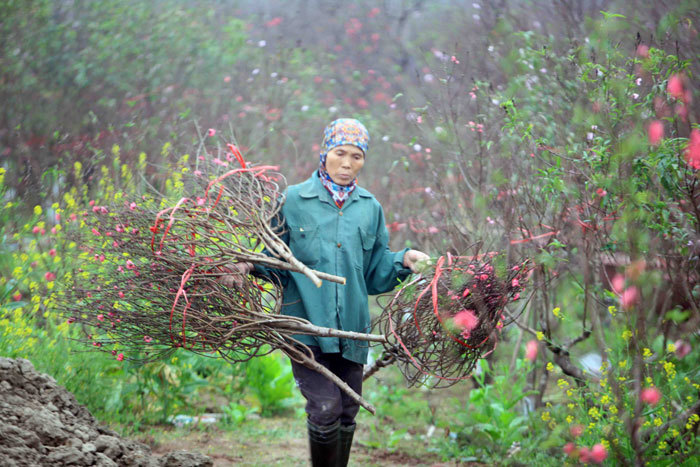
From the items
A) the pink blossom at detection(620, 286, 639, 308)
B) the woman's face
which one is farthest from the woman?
the pink blossom at detection(620, 286, 639, 308)

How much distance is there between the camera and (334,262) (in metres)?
3.37

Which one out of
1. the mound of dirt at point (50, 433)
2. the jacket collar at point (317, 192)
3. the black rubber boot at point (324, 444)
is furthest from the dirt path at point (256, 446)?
the jacket collar at point (317, 192)

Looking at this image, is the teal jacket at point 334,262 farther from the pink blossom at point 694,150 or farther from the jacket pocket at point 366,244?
the pink blossom at point 694,150

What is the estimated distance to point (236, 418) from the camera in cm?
496

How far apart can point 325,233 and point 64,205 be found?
8.97 ft

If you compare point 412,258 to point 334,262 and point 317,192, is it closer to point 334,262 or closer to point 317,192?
point 334,262

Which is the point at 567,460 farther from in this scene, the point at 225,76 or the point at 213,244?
the point at 225,76

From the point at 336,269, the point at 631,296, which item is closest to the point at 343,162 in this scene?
the point at 336,269

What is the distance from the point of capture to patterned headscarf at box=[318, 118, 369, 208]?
11.3 ft

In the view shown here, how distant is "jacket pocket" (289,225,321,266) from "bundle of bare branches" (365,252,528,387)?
0.46 m

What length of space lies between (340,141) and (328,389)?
1229 millimetres

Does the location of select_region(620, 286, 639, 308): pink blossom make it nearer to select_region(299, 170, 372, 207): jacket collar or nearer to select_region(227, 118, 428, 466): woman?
select_region(227, 118, 428, 466): woman

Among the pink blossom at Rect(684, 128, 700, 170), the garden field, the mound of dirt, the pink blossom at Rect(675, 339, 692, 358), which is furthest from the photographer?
the pink blossom at Rect(675, 339, 692, 358)

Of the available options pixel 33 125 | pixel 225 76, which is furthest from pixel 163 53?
pixel 33 125
